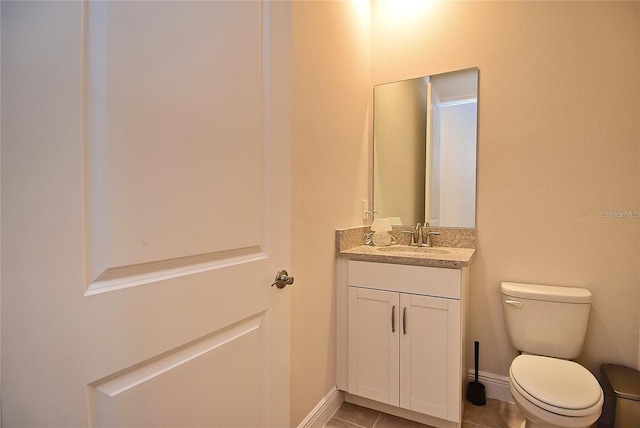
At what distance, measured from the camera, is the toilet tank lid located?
170 cm

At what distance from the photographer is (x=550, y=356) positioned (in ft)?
5.77

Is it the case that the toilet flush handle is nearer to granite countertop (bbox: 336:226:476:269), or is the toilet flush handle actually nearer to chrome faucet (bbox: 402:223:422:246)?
granite countertop (bbox: 336:226:476:269)

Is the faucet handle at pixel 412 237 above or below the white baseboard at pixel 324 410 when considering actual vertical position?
above

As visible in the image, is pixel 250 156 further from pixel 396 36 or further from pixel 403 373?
pixel 396 36

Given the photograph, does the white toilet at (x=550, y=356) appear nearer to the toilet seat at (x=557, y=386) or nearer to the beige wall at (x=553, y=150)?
the toilet seat at (x=557, y=386)

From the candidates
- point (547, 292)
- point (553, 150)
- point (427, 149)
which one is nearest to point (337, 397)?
point (547, 292)

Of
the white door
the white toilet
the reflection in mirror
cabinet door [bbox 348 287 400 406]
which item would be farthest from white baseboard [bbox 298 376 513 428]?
the reflection in mirror

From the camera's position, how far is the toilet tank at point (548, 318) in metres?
1.70

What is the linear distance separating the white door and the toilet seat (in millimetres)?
1114

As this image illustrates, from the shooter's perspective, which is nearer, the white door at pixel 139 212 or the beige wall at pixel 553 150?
the white door at pixel 139 212

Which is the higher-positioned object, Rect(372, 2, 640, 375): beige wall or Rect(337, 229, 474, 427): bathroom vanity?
Rect(372, 2, 640, 375): beige wall

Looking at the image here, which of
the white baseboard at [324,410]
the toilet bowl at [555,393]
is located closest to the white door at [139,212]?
the white baseboard at [324,410]

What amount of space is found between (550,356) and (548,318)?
0.22 metres

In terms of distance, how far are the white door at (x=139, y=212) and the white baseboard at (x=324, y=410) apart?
2.26ft
